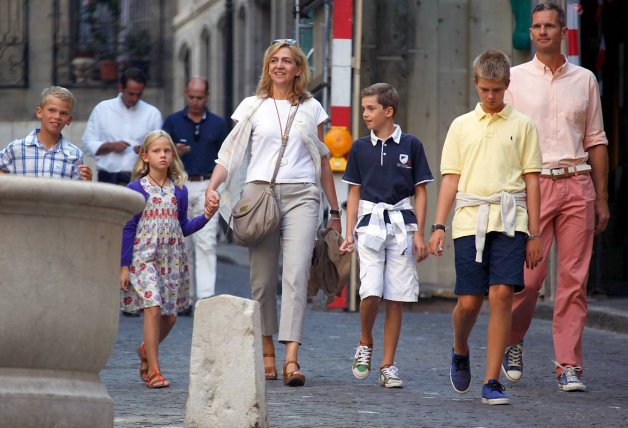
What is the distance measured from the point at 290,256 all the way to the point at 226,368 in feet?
7.92

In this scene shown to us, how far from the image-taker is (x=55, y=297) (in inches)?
279

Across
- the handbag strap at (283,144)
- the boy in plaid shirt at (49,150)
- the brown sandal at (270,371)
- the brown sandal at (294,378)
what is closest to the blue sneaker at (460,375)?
the brown sandal at (294,378)

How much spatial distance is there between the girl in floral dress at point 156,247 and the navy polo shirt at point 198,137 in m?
4.63

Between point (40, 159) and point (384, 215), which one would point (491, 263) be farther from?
point (40, 159)

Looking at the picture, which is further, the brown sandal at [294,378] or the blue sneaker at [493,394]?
the brown sandal at [294,378]

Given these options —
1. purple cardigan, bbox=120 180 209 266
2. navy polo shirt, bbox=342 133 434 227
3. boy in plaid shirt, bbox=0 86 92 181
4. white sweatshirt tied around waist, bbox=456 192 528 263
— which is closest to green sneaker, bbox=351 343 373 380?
navy polo shirt, bbox=342 133 434 227

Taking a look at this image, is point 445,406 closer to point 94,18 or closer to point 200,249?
point 200,249

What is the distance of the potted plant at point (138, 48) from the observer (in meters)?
37.9

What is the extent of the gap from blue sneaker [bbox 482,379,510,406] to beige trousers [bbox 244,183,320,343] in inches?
59.6

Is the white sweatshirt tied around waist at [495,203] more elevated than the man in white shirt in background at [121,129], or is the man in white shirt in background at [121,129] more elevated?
the man in white shirt in background at [121,129]

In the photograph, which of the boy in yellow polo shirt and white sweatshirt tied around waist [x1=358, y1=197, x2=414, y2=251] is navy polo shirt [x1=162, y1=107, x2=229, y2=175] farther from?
the boy in yellow polo shirt

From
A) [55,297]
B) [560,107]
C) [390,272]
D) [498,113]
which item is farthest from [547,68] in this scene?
[55,297]

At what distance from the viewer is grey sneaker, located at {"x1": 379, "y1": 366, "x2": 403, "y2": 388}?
9.69 m

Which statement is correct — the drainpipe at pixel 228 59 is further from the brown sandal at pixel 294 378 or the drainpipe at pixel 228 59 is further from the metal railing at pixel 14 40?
the brown sandal at pixel 294 378
